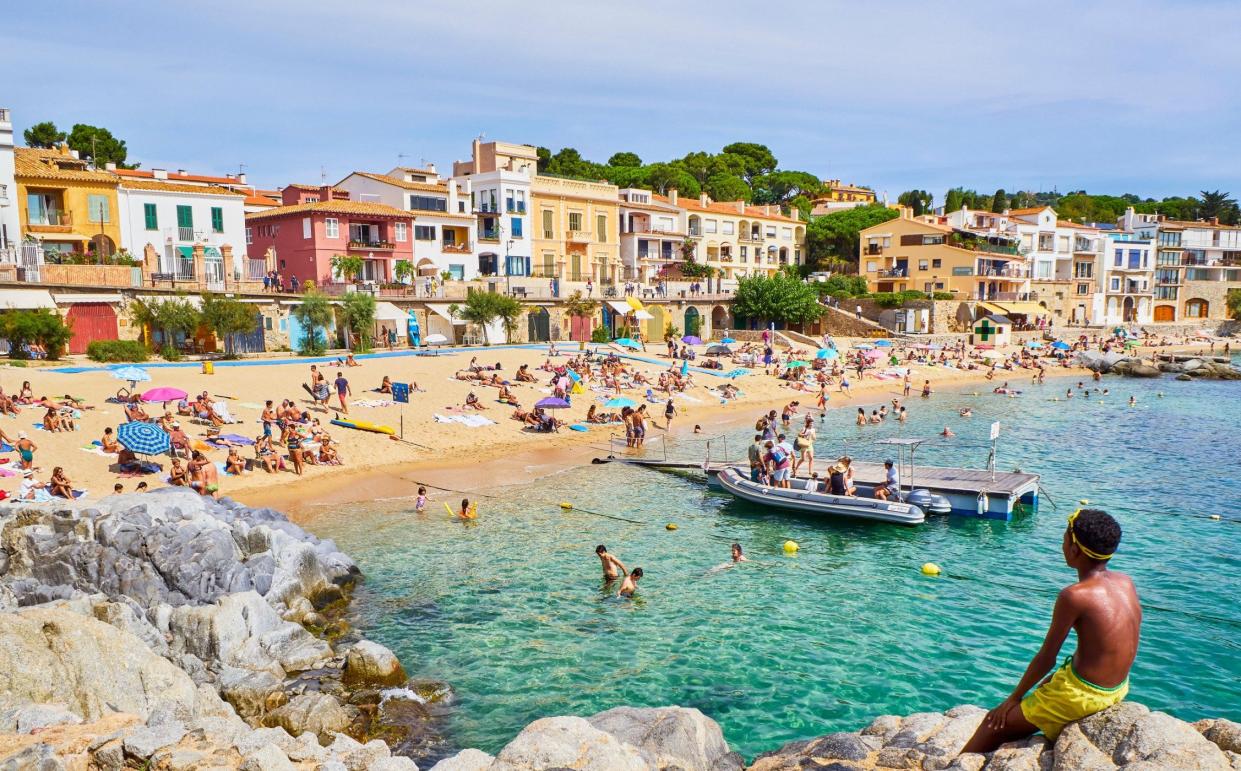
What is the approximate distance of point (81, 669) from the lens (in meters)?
10.2

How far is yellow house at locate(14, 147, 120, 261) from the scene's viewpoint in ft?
134

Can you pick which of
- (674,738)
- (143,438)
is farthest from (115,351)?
→ (674,738)

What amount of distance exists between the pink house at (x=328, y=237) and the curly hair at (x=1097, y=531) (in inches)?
1848

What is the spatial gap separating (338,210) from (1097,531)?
48.6m

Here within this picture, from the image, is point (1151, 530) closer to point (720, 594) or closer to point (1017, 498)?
point (1017, 498)

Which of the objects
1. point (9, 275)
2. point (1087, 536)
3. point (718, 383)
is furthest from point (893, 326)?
point (1087, 536)

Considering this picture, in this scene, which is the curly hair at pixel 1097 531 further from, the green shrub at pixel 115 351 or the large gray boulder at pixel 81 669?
the green shrub at pixel 115 351

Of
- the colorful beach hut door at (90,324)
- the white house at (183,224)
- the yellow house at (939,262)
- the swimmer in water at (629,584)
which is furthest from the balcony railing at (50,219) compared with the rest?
the yellow house at (939,262)

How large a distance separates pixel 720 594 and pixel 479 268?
146 feet

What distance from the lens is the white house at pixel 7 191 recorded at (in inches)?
1543

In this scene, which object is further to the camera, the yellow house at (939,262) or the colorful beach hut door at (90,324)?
the yellow house at (939,262)

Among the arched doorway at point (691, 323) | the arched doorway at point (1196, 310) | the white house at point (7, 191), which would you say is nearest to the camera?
the white house at point (7, 191)

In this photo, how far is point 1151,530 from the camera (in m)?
19.7

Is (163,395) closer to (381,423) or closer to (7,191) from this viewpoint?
(381,423)
